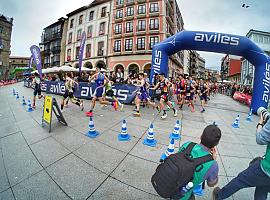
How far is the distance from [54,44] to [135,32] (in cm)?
2380

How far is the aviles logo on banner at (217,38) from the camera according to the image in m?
7.98

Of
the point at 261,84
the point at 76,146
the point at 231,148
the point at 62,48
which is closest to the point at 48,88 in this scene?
the point at 76,146

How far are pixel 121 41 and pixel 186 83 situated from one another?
19649mm

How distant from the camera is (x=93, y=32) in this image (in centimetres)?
2748

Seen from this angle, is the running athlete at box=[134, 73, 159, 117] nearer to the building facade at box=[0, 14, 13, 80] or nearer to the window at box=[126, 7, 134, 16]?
the window at box=[126, 7, 134, 16]

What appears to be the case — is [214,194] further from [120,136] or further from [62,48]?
[62,48]

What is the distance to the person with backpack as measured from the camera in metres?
1.28

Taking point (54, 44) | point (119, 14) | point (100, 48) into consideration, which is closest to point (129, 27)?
point (119, 14)

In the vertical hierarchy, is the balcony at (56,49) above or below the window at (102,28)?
below

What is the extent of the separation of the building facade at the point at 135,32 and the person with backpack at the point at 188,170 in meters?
22.0

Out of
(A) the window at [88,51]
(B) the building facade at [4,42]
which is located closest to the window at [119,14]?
(A) the window at [88,51]

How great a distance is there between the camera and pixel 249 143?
4348 mm

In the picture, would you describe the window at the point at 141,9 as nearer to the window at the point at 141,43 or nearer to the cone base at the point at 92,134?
the window at the point at 141,43

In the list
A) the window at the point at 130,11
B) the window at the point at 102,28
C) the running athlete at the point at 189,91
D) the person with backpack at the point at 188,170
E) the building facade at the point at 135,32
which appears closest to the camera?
the person with backpack at the point at 188,170
